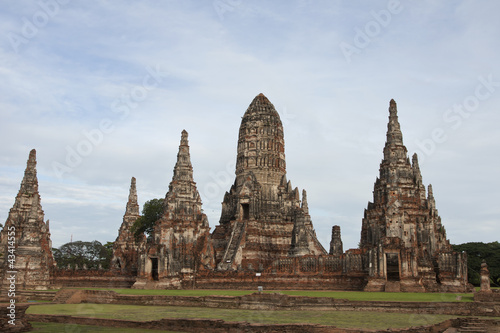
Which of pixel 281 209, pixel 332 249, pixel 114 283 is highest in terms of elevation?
pixel 281 209

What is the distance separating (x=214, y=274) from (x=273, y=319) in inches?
815

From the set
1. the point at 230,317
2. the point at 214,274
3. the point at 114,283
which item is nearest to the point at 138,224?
the point at 114,283

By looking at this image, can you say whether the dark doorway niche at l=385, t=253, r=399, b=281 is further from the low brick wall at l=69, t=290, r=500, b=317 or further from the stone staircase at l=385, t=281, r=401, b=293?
the low brick wall at l=69, t=290, r=500, b=317

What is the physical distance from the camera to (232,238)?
43.7 meters

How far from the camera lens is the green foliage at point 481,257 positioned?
52.4m

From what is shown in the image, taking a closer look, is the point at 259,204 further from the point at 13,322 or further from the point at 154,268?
the point at 13,322

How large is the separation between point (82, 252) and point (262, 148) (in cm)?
4103

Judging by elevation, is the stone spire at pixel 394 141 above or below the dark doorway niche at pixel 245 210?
above

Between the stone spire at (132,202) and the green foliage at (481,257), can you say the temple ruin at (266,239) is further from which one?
Answer: the green foliage at (481,257)

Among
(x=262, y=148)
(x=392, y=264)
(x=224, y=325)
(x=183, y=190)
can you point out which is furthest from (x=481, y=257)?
(x=224, y=325)

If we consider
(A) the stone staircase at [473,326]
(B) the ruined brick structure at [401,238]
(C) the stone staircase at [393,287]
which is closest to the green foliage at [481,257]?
(B) the ruined brick structure at [401,238]

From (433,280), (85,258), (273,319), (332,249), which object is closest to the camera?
(273,319)

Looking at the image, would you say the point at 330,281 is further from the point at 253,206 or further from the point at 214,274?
the point at 253,206

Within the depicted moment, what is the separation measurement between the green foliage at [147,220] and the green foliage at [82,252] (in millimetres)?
21099
